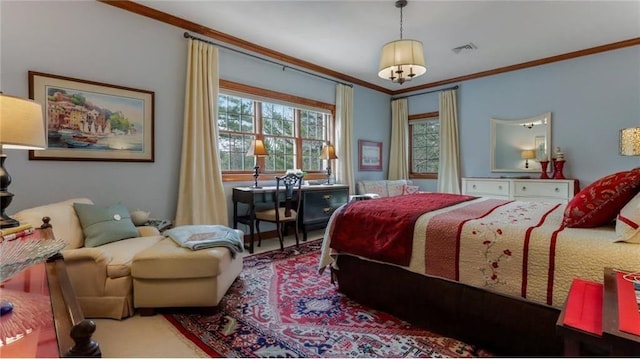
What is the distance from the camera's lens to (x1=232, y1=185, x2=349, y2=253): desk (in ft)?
12.1

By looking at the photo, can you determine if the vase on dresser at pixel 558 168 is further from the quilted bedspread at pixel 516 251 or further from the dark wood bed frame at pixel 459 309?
the dark wood bed frame at pixel 459 309

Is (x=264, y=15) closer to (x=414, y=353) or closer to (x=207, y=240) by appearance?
(x=207, y=240)

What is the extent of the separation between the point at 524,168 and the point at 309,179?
3.46 m

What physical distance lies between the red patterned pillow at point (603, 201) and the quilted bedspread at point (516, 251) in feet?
0.16

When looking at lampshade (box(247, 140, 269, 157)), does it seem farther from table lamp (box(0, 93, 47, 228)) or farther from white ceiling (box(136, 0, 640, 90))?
table lamp (box(0, 93, 47, 228))

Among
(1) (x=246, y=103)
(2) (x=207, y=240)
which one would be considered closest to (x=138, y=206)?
(2) (x=207, y=240)

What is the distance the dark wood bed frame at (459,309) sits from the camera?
1511 mm

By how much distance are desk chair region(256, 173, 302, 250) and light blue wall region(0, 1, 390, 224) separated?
1.98 ft

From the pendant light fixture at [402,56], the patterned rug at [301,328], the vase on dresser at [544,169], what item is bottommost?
the patterned rug at [301,328]

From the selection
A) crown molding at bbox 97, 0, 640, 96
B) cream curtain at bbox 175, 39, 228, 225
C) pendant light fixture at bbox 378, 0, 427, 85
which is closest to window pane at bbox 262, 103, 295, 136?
crown molding at bbox 97, 0, 640, 96

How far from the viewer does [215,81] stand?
3.70m

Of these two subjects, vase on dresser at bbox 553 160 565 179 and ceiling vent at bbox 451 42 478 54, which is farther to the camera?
vase on dresser at bbox 553 160 565 179

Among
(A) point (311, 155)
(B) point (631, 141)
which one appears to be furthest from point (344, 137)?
(B) point (631, 141)

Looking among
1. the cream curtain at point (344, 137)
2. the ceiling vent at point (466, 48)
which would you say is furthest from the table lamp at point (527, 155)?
the cream curtain at point (344, 137)
